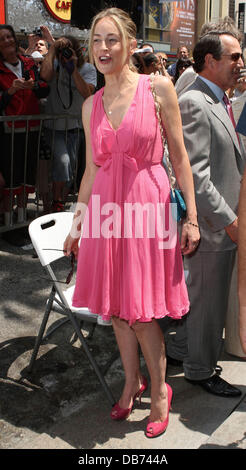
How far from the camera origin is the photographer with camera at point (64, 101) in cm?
602

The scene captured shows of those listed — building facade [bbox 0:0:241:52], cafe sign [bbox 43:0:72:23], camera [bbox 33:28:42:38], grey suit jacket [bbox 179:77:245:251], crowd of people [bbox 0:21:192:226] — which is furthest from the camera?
cafe sign [bbox 43:0:72:23]

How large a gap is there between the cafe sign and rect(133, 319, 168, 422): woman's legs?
16193 mm

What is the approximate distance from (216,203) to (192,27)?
80.6ft

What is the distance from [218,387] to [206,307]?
1.63 feet

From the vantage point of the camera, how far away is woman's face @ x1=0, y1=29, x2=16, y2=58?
18.1 ft

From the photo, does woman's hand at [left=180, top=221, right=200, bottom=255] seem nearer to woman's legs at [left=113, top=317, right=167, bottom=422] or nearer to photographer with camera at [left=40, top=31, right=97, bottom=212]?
woman's legs at [left=113, top=317, right=167, bottom=422]

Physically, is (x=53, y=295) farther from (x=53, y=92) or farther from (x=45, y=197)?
(x=53, y=92)

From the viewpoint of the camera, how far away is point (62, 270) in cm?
504

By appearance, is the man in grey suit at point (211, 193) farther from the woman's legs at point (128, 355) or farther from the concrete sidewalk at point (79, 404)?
the woman's legs at point (128, 355)

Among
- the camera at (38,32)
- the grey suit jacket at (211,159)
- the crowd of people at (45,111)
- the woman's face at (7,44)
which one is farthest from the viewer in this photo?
the camera at (38,32)

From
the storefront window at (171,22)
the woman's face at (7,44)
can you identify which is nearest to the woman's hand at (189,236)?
the woman's face at (7,44)

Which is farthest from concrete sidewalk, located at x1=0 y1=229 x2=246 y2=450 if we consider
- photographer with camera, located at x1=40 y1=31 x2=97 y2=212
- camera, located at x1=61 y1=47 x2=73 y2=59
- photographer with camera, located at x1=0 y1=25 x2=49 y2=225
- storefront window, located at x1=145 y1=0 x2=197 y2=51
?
storefront window, located at x1=145 y1=0 x2=197 y2=51

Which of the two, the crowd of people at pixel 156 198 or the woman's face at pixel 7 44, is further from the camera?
the woman's face at pixel 7 44

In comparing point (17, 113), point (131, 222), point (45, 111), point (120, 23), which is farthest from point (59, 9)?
point (131, 222)
